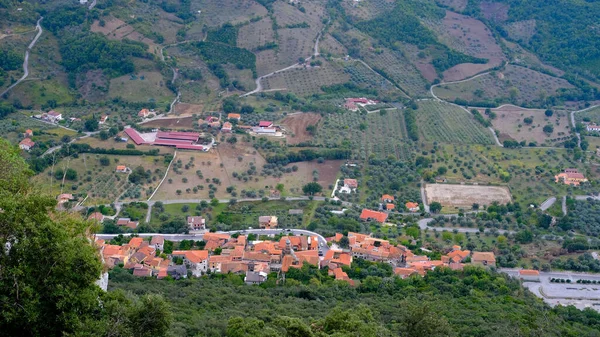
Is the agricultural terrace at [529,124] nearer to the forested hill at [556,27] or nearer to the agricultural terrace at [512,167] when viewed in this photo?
the agricultural terrace at [512,167]

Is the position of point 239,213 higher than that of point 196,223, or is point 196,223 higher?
point 196,223

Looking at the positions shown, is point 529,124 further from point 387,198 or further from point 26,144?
point 26,144

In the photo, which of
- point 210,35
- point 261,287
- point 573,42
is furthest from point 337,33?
point 261,287

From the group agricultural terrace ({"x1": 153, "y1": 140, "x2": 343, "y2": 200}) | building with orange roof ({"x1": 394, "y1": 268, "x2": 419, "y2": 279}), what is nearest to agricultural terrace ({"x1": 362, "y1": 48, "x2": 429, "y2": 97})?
agricultural terrace ({"x1": 153, "y1": 140, "x2": 343, "y2": 200})

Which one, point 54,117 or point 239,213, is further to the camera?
point 54,117

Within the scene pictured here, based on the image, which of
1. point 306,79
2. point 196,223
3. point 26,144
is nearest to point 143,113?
point 26,144

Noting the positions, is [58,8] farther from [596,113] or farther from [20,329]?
[20,329]

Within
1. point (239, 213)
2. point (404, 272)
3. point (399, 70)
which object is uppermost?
point (404, 272)
